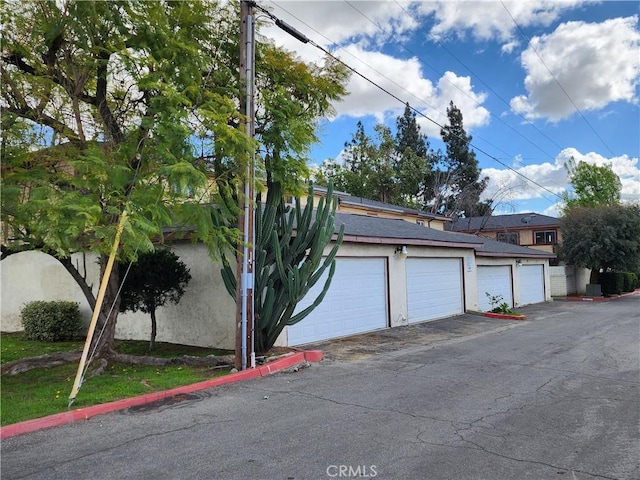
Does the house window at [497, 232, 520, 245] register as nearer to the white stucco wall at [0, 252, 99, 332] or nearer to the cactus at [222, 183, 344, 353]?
the cactus at [222, 183, 344, 353]

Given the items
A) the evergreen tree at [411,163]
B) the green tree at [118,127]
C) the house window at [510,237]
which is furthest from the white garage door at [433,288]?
the evergreen tree at [411,163]

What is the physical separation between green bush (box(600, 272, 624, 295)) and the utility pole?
1129 inches

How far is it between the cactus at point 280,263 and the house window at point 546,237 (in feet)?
112

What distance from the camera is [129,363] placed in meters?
9.34

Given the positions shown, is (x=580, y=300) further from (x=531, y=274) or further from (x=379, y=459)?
(x=379, y=459)

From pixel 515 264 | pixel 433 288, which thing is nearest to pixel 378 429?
pixel 433 288

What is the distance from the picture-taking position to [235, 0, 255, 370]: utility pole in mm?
8602

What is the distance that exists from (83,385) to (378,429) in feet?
16.0

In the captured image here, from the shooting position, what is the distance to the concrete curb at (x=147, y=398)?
18.6 ft

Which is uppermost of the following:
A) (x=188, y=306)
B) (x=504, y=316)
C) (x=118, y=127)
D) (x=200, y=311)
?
(x=118, y=127)

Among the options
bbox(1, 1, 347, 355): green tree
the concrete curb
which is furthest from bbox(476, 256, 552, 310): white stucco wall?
bbox(1, 1, 347, 355): green tree

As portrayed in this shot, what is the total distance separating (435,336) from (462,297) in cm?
542

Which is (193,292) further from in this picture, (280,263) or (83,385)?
(83,385)

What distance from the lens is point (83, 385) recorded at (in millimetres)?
7562
